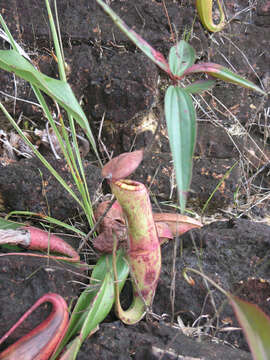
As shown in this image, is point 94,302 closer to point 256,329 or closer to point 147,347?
point 147,347

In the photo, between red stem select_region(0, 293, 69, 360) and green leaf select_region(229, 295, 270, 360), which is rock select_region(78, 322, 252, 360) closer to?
red stem select_region(0, 293, 69, 360)

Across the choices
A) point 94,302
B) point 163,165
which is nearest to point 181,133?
point 94,302

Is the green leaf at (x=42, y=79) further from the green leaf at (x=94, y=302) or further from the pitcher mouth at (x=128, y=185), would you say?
the green leaf at (x=94, y=302)

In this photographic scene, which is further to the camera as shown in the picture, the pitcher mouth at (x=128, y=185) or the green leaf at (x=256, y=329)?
the pitcher mouth at (x=128, y=185)

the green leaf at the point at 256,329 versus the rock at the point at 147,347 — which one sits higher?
the green leaf at the point at 256,329

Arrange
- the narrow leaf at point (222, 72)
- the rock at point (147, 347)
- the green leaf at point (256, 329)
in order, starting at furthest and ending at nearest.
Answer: the rock at point (147, 347) < the narrow leaf at point (222, 72) < the green leaf at point (256, 329)

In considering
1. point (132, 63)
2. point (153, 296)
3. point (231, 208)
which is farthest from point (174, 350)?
point (132, 63)

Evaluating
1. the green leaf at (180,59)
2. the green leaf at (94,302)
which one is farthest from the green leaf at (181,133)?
the green leaf at (94,302)
